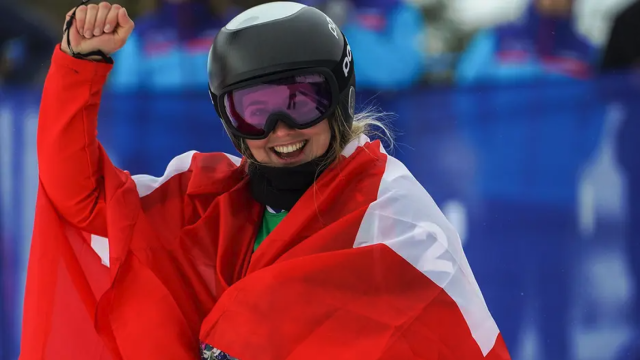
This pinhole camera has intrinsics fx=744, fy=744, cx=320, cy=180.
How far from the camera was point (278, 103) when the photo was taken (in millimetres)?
1669

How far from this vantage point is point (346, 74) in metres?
1.78

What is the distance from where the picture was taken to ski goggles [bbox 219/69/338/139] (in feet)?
5.47

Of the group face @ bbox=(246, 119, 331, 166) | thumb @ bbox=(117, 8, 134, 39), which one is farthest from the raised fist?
face @ bbox=(246, 119, 331, 166)

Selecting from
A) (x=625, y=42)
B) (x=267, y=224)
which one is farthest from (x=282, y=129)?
(x=625, y=42)

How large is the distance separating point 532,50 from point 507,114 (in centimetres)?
26

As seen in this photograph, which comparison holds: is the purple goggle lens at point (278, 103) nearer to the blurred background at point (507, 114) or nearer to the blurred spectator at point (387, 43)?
the blurred background at point (507, 114)

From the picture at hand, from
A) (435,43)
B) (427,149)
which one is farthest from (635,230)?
(435,43)

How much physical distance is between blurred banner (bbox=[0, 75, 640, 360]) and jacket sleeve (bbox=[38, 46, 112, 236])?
1.42 m

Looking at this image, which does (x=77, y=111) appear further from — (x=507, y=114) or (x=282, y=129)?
(x=507, y=114)

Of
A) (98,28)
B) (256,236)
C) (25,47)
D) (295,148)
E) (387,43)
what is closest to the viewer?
(98,28)

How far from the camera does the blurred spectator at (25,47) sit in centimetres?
303

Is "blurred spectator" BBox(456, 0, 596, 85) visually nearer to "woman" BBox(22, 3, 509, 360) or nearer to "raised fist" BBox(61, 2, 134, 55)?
"woman" BBox(22, 3, 509, 360)

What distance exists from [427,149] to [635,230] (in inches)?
33.5

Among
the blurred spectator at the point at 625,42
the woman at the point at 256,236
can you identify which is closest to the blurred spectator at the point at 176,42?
the woman at the point at 256,236
